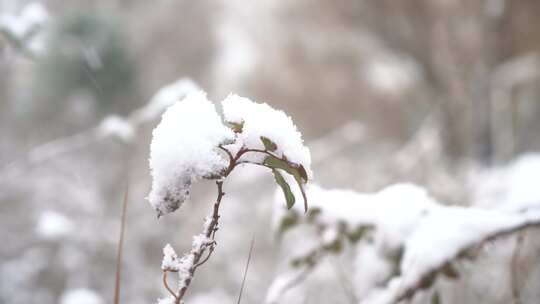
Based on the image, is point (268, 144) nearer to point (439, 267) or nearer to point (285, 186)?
point (285, 186)

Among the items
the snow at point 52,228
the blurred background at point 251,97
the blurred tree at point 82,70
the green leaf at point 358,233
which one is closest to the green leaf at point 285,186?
the green leaf at point 358,233

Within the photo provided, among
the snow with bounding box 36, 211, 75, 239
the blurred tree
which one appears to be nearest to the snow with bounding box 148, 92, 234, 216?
the snow with bounding box 36, 211, 75, 239

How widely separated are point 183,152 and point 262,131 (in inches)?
2.7

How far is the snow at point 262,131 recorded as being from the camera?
39cm

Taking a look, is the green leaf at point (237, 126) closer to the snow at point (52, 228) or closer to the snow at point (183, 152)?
the snow at point (183, 152)

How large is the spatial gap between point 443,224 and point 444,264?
0.06m

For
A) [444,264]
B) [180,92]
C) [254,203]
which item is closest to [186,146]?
[444,264]

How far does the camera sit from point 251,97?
3727mm

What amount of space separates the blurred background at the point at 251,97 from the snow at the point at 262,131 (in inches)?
17.0

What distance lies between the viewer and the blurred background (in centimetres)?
151

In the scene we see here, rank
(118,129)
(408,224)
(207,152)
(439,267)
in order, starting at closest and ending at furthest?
(207,152)
(439,267)
(408,224)
(118,129)

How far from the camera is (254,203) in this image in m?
2.79

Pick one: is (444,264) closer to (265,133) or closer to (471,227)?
(471,227)

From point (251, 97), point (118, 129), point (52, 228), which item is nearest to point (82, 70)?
point (251, 97)
